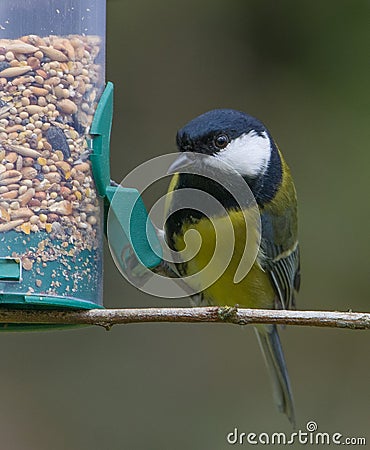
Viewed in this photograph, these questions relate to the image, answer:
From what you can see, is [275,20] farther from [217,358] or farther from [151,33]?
[217,358]

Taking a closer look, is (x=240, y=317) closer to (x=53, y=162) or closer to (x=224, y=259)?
(x=53, y=162)

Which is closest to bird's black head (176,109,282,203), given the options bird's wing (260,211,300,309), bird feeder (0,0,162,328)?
bird's wing (260,211,300,309)

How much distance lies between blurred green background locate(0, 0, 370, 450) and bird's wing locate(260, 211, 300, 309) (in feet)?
5.64

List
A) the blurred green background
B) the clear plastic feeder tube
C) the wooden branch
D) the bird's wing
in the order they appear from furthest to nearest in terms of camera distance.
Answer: the blurred green background → the bird's wing → the clear plastic feeder tube → the wooden branch

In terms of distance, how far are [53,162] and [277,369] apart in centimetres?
202

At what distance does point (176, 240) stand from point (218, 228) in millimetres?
187

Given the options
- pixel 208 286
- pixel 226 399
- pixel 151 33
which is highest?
pixel 151 33

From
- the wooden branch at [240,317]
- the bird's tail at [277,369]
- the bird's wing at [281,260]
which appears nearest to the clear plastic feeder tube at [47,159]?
the wooden branch at [240,317]

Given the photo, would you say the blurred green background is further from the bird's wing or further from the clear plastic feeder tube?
the clear plastic feeder tube

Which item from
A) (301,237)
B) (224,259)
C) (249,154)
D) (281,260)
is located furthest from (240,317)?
(301,237)

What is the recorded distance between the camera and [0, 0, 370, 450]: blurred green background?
19.5 ft

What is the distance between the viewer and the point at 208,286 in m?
4.06

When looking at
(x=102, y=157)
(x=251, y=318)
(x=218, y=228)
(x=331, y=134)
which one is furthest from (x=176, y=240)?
(x=331, y=134)

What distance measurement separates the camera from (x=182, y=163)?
12.0 feet
